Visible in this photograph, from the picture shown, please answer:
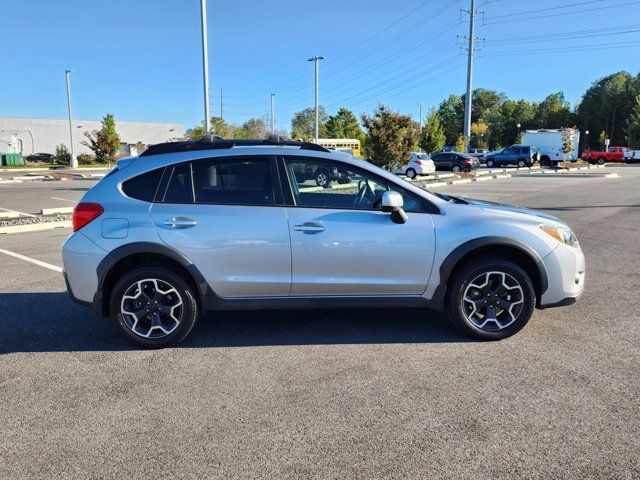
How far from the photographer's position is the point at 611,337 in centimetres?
438

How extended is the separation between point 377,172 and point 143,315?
2.33 meters

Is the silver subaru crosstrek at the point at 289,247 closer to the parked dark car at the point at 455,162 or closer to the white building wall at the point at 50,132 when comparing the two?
the parked dark car at the point at 455,162

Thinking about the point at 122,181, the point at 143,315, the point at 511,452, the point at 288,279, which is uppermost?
the point at 122,181

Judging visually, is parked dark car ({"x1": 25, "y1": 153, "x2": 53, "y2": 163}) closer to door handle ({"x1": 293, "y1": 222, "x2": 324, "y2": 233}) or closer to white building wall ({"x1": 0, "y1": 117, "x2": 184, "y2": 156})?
white building wall ({"x1": 0, "y1": 117, "x2": 184, "y2": 156})

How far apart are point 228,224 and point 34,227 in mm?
8623

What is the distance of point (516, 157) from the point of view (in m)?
44.6

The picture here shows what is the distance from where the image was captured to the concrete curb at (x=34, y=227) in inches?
408

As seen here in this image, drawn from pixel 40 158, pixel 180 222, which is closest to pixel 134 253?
pixel 180 222

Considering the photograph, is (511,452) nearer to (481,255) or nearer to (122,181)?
(481,255)

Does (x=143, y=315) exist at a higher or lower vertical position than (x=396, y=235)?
lower

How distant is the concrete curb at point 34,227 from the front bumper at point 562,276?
1032cm

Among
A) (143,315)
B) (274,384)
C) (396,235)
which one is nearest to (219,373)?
(274,384)

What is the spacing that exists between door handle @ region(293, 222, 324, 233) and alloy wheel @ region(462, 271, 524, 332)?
136cm

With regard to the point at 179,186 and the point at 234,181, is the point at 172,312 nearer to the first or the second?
the point at 179,186
